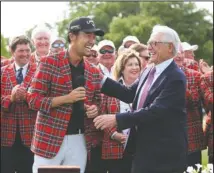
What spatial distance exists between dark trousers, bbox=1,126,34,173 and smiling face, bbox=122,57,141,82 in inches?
66.6

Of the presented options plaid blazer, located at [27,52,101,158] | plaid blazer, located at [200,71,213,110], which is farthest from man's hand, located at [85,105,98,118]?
plaid blazer, located at [200,71,213,110]

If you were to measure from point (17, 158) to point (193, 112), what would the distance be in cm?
259

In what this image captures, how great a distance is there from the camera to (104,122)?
654cm

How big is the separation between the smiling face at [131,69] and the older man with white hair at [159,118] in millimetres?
Answer: 1724

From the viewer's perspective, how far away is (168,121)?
21.8 ft

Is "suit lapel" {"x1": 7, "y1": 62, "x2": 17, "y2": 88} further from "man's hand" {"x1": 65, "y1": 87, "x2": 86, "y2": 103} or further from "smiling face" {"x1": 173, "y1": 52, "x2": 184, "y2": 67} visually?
"smiling face" {"x1": 173, "y1": 52, "x2": 184, "y2": 67}

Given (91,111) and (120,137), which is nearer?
(91,111)

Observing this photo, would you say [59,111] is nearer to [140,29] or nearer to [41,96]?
[41,96]

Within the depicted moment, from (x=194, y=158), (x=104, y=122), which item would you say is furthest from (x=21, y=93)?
(x=194, y=158)

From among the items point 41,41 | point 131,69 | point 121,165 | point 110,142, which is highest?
point 41,41

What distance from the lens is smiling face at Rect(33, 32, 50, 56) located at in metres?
9.55

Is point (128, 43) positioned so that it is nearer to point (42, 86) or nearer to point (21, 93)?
point (21, 93)

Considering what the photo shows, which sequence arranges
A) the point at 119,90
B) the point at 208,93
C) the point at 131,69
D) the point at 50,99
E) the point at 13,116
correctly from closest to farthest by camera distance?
the point at 50,99, the point at 119,90, the point at 131,69, the point at 13,116, the point at 208,93

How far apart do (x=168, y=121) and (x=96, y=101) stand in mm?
1130
